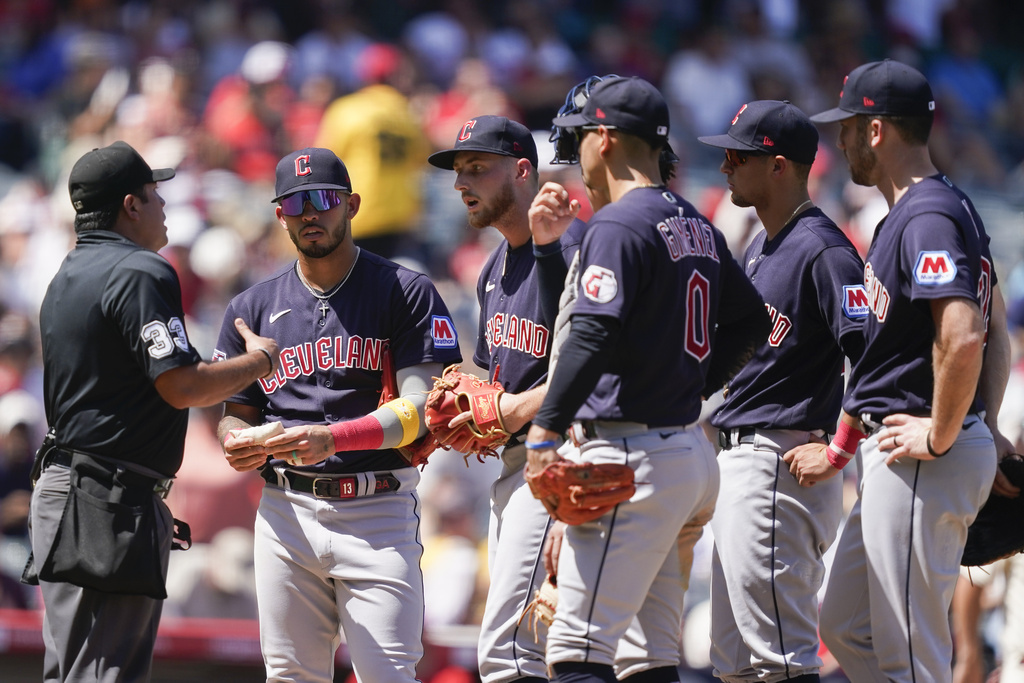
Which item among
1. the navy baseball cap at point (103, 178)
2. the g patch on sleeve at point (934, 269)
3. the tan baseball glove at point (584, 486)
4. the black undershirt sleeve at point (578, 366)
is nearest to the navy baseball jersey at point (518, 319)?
the black undershirt sleeve at point (578, 366)

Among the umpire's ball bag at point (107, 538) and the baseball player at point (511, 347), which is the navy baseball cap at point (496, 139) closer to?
the baseball player at point (511, 347)

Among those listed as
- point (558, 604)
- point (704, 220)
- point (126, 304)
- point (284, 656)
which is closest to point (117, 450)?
point (126, 304)

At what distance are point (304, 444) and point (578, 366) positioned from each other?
116 cm

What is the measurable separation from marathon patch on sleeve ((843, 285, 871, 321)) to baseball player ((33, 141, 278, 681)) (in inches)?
76.8

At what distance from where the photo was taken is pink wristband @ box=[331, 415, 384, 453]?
4121 mm

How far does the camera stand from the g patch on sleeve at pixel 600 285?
3402 mm

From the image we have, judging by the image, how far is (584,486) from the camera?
11.2ft

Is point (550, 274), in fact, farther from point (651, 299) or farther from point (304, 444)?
point (304, 444)

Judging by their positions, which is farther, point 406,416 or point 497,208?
point 497,208

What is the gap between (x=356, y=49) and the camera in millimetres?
11383

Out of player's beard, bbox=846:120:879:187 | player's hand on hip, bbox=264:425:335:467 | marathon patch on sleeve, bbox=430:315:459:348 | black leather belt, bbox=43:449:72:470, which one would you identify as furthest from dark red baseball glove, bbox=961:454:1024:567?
black leather belt, bbox=43:449:72:470

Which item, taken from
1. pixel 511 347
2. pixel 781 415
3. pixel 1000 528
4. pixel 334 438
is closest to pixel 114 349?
pixel 334 438

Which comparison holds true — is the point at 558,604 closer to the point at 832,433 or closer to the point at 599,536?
the point at 599,536

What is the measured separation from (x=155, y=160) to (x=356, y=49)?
221cm
